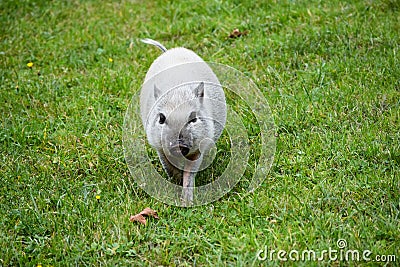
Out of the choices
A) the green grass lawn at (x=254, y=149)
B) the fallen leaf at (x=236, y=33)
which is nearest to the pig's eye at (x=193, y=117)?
the green grass lawn at (x=254, y=149)

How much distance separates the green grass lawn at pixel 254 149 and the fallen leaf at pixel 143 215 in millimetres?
62

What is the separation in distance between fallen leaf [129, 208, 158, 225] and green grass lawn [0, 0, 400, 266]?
0.06m

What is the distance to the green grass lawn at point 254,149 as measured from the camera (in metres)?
3.91

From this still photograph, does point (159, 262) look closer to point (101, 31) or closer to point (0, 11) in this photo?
point (101, 31)

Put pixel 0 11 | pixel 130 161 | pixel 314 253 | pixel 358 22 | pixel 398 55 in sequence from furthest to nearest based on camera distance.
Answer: pixel 0 11 → pixel 358 22 → pixel 398 55 → pixel 130 161 → pixel 314 253

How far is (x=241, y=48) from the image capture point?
6676 mm

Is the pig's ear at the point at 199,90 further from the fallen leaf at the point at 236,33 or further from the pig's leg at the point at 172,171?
the fallen leaf at the point at 236,33

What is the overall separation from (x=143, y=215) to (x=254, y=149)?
133cm

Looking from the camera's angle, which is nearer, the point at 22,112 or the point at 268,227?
the point at 268,227

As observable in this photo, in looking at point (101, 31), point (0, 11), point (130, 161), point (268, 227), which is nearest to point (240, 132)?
point (130, 161)

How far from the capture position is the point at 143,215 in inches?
168

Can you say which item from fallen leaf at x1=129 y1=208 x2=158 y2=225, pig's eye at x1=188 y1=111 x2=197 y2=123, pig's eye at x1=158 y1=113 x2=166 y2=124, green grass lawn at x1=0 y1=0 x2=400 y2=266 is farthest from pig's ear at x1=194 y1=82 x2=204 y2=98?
fallen leaf at x1=129 y1=208 x2=158 y2=225

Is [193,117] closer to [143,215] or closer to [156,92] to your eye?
[156,92]

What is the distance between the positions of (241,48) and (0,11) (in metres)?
3.93
